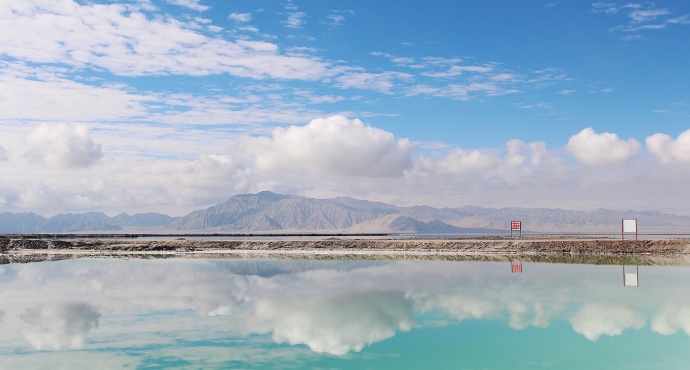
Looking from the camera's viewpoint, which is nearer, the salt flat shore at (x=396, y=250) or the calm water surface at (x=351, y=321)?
the calm water surface at (x=351, y=321)

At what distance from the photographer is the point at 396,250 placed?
67.4m

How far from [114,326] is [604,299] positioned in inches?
842

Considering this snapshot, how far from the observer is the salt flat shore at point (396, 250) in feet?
182

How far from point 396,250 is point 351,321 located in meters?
46.3

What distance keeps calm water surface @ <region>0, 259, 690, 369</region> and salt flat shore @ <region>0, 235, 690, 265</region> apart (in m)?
17.8

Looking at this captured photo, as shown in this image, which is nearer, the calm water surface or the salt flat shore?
the calm water surface

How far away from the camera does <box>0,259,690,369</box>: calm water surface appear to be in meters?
16.5

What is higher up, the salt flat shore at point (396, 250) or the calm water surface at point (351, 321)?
the salt flat shore at point (396, 250)

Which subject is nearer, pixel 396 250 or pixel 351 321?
pixel 351 321

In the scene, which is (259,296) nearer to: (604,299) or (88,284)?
(88,284)

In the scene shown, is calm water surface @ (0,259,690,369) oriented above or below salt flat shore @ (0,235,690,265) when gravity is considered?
below

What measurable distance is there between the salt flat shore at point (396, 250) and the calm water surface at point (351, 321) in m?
17.8

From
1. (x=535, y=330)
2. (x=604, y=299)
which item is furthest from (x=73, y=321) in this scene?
(x=604, y=299)

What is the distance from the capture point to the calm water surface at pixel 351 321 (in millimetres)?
16500
